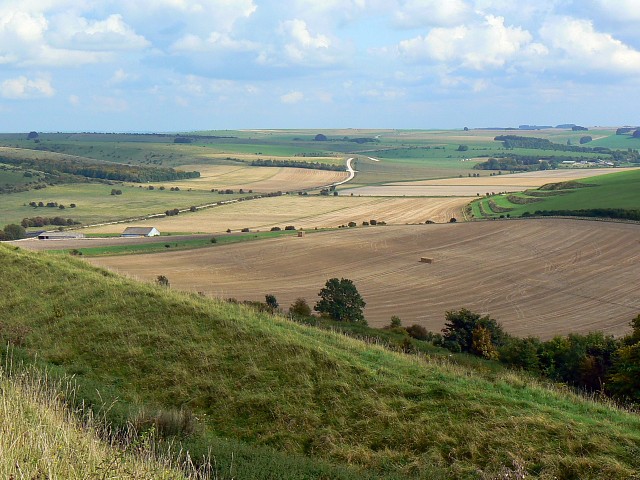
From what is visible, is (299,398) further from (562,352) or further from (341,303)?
(341,303)

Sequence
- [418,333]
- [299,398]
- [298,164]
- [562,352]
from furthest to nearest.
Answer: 1. [298,164]
2. [418,333]
3. [562,352]
4. [299,398]

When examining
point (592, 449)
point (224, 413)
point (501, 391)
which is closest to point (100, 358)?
point (224, 413)

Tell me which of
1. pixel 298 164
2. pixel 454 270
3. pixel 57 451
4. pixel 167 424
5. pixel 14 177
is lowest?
pixel 454 270

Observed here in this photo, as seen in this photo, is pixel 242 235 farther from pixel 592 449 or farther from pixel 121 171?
pixel 121 171

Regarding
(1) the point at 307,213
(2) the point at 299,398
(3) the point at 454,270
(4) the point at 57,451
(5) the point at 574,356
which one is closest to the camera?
(4) the point at 57,451

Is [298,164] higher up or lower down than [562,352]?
higher up

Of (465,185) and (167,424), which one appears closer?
(167,424)

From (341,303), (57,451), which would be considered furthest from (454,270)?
(57,451)
